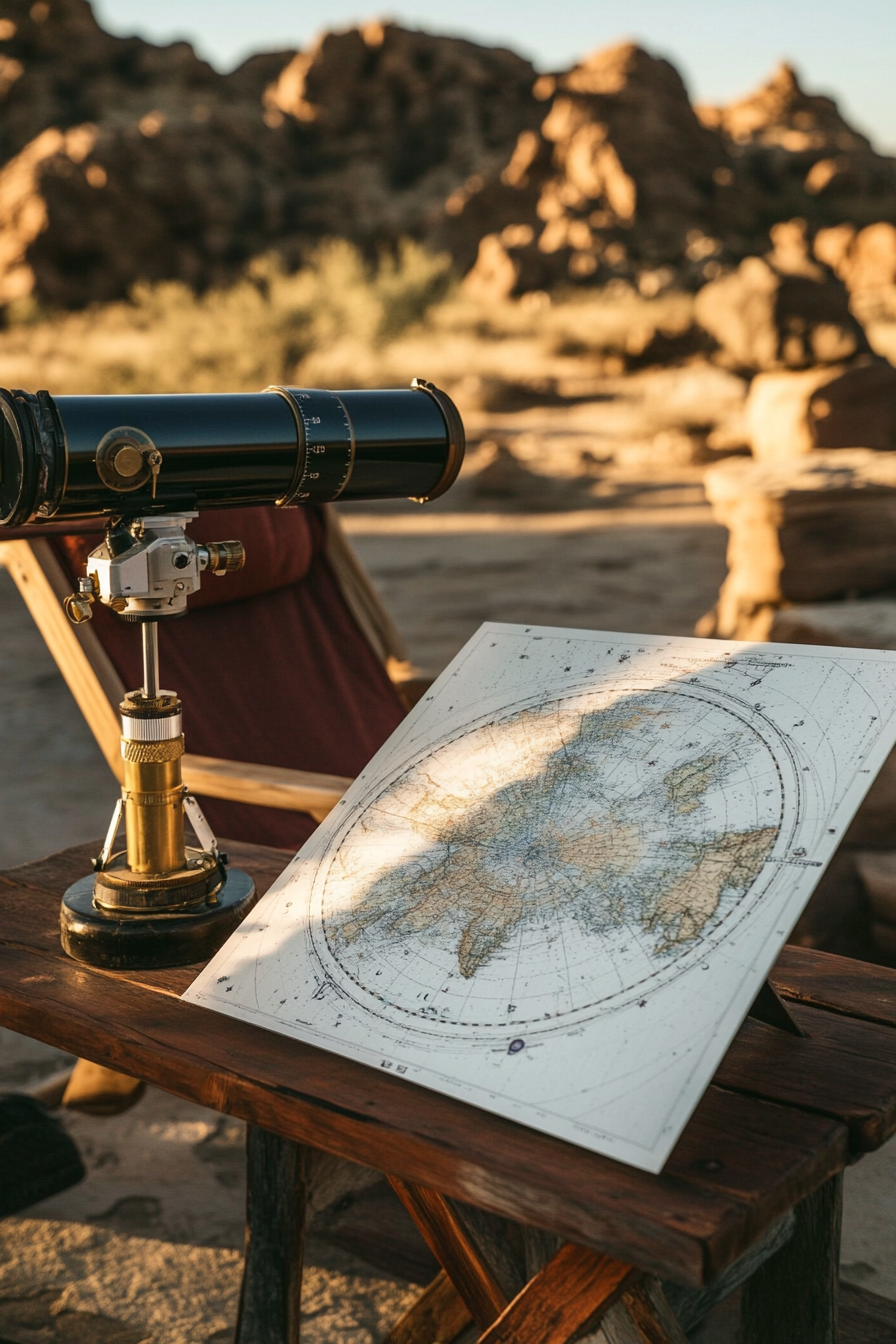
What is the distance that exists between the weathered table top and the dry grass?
13447 mm

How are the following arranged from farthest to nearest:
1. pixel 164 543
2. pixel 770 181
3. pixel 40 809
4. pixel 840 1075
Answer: pixel 770 181
pixel 40 809
pixel 164 543
pixel 840 1075

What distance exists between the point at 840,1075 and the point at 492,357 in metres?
15.8

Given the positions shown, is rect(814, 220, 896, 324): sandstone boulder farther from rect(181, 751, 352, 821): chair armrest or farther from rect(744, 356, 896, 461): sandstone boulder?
rect(181, 751, 352, 821): chair armrest

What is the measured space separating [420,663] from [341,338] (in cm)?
1297

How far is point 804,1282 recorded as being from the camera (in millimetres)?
1253

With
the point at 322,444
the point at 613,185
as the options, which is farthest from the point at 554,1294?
the point at 613,185

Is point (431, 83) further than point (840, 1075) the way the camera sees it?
Yes

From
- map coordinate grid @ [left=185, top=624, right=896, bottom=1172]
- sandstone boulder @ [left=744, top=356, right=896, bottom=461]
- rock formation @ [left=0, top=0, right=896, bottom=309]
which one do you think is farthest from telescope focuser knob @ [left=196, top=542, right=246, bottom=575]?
rock formation @ [left=0, top=0, right=896, bottom=309]

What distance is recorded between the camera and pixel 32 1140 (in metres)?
2.02

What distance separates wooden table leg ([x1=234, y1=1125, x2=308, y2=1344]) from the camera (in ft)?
4.82

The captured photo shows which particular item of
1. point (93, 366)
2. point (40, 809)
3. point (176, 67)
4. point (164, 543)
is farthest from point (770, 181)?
point (164, 543)

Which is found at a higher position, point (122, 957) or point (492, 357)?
point (122, 957)

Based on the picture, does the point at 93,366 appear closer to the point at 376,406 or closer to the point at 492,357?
the point at 492,357

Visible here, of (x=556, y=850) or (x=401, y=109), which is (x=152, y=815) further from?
(x=401, y=109)
